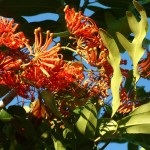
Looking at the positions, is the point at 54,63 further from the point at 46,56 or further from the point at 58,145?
the point at 58,145

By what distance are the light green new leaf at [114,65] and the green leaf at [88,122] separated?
0.11 metres

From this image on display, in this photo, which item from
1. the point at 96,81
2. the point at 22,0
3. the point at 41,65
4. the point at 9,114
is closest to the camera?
the point at 41,65

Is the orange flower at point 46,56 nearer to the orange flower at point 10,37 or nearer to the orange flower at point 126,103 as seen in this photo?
the orange flower at point 10,37

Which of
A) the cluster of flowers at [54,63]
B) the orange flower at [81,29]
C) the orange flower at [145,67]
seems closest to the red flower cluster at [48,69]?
the cluster of flowers at [54,63]

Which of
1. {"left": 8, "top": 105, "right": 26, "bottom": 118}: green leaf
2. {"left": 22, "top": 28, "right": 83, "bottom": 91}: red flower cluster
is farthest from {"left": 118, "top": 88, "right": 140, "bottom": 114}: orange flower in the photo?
{"left": 8, "top": 105, "right": 26, "bottom": 118}: green leaf

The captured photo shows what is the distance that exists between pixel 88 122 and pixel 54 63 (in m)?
0.24

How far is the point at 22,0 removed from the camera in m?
2.03

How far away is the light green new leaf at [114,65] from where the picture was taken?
151cm

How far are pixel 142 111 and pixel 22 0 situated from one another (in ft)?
2.38

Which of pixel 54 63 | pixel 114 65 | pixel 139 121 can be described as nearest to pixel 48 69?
pixel 54 63

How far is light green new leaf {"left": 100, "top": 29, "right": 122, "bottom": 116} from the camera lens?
1506 millimetres

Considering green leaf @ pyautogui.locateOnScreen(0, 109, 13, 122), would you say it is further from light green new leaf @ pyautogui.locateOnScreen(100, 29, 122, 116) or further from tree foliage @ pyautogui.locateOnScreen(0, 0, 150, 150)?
light green new leaf @ pyautogui.locateOnScreen(100, 29, 122, 116)

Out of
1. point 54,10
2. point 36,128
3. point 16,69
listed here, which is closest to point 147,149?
point 36,128

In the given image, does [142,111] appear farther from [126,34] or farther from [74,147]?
[126,34]
